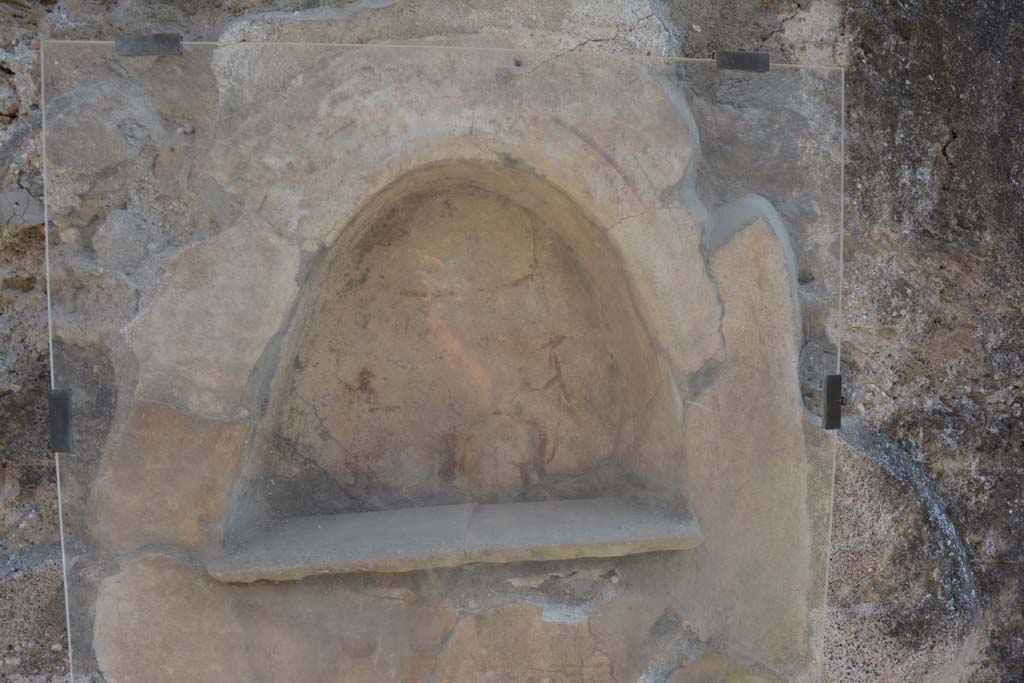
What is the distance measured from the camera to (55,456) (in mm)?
2096

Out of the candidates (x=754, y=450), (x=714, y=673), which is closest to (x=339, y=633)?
(x=714, y=673)

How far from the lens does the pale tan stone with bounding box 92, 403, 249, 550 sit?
199cm

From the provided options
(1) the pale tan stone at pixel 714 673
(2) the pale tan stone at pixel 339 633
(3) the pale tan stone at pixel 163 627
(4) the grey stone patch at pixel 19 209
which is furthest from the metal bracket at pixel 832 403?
(4) the grey stone patch at pixel 19 209

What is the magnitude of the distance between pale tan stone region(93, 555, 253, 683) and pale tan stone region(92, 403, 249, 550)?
0.22ft

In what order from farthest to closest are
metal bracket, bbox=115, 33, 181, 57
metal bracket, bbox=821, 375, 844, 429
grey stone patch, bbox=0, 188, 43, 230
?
1. metal bracket, bbox=821, 375, 844, 429
2. grey stone patch, bbox=0, 188, 43, 230
3. metal bracket, bbox=115, 33, 181, 57

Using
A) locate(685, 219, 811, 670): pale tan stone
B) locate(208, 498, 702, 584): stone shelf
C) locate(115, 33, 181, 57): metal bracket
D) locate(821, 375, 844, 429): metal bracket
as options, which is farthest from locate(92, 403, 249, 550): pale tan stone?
locate(821, 375, 844, 429): metal bracket

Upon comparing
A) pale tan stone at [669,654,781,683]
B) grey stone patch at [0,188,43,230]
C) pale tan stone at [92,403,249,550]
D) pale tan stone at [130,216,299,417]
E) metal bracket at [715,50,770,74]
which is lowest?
pale tan stone at [669,654,781,683]

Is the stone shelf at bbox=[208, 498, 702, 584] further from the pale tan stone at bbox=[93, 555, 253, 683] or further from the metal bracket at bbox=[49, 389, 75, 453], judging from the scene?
the metal bracket at bbox=[49, 389, 75, 453]

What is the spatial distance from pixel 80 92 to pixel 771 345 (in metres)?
1.63

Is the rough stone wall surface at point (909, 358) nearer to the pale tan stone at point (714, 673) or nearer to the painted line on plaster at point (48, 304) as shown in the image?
the painted line on plaster at point (48, 304)

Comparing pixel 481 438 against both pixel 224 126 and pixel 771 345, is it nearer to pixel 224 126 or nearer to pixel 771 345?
pixel 771 345

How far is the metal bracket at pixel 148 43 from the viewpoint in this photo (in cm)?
197

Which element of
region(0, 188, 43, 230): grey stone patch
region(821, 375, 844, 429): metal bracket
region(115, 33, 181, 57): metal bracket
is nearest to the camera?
region(115, 33, 181, 57): metal bracket

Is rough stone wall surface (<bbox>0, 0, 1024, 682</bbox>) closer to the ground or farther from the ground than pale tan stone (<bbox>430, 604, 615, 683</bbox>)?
farther from the ground
